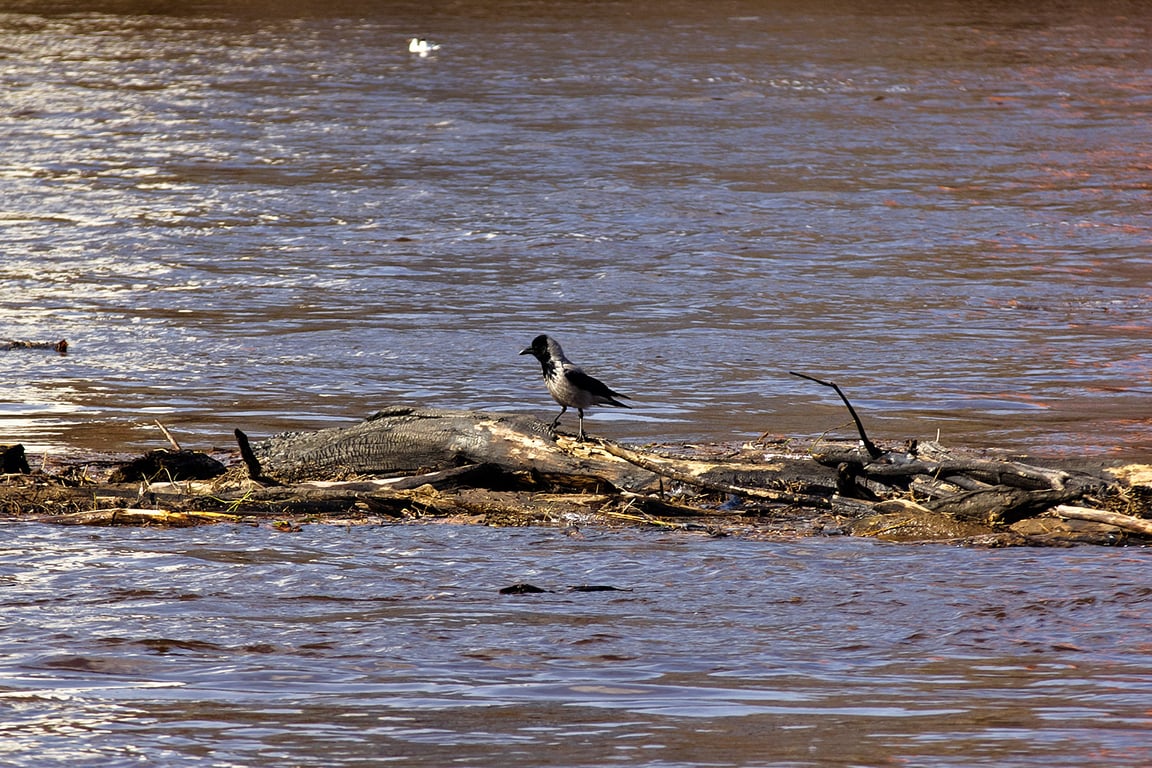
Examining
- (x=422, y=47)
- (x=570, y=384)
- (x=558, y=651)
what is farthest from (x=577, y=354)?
(x=422, y=47)

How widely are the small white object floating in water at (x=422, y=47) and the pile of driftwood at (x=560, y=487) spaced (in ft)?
73.7

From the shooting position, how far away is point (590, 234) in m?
15.9

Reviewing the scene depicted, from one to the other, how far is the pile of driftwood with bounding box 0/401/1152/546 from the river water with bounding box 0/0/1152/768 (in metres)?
0.27

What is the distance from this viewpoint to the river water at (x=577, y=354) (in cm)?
531

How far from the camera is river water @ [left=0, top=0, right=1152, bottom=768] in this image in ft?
17.4

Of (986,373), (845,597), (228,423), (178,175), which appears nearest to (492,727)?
(845,597)

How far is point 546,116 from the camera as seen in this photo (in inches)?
898

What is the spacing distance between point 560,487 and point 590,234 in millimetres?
8072

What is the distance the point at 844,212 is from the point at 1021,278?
299 cm

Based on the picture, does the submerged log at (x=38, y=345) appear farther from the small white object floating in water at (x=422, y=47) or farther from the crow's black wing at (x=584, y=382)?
the small white object floating in water at (x=422, y=47)

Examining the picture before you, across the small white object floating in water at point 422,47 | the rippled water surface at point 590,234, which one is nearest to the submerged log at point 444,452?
the rippled water surface at point 590,234

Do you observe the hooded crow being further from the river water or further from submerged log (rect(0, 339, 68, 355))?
submerged log (rect(0, 339, 68, 355))

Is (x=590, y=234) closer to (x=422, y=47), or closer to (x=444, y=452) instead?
(x=444, y=452)

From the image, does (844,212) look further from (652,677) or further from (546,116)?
(652,677)
